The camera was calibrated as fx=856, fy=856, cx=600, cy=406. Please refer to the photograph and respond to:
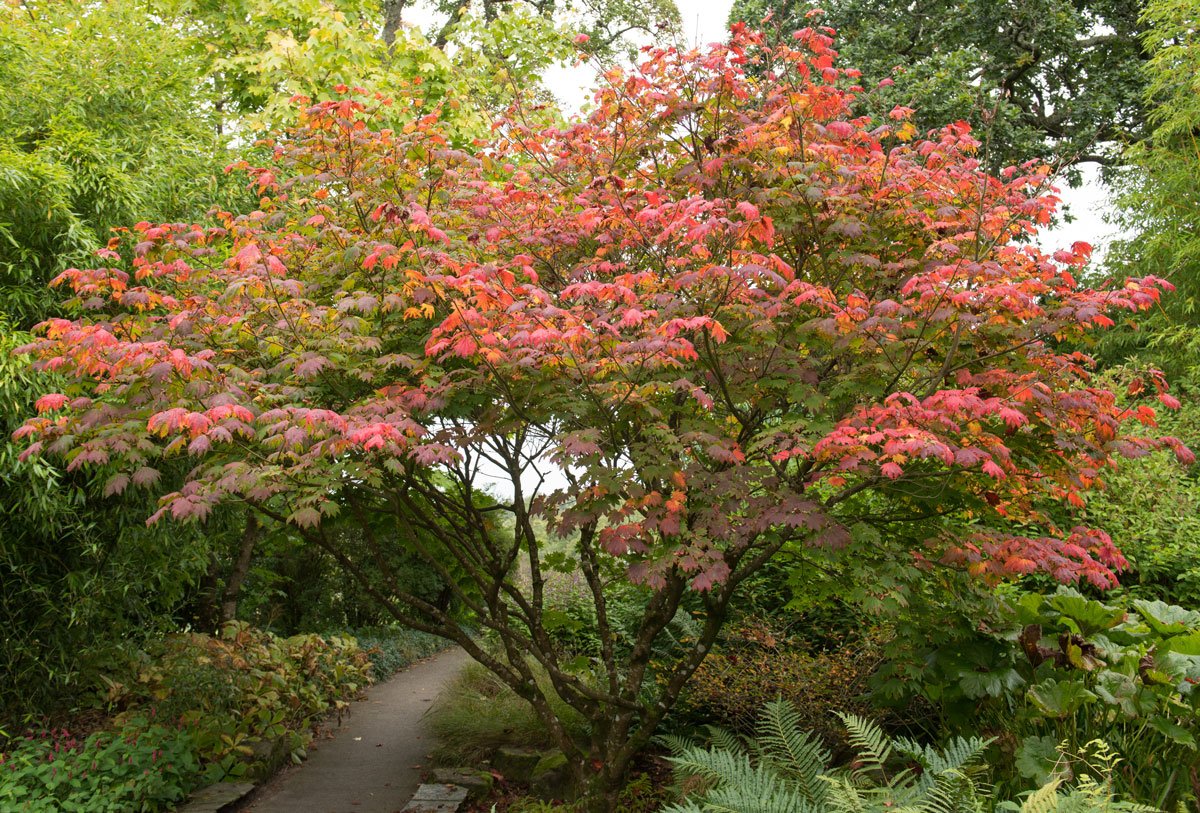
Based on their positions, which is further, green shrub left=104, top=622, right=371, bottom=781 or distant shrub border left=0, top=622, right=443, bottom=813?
green shrub left=104, top=622, right=371, bottom=781

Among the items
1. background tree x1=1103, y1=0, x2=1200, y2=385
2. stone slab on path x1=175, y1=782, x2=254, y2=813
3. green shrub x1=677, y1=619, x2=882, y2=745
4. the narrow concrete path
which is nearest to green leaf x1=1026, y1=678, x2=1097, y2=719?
green shrub x1=677, y1=619, x2=882, y2=745

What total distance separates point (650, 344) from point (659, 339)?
50 millimetres

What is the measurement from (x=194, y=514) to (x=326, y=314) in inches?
42.3

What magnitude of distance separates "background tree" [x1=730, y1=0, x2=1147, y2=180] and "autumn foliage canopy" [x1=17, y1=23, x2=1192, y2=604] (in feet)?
27.3

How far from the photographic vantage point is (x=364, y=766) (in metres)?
7.08

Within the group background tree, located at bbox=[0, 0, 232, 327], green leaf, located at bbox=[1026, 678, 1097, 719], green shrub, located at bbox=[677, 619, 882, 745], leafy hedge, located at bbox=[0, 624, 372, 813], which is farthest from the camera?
background tree, located at bbox=[0, 0, 232, 327]

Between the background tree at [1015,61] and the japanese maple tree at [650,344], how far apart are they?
319 inches

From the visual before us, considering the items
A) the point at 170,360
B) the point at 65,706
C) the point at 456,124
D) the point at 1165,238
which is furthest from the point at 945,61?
the point at 65,706

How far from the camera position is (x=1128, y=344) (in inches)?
454

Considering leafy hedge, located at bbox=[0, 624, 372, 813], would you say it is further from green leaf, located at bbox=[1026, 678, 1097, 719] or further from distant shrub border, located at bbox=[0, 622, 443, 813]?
green leaf, located at bbox=[1026, 678, 1097, 719]

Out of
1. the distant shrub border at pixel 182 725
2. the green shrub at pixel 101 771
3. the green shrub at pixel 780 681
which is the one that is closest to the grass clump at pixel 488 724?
the green shrub at pixel 780 681

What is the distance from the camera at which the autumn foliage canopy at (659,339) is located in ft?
11.9

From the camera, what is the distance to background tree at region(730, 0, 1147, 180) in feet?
39.3

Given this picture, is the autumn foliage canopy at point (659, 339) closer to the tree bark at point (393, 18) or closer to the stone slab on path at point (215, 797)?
the stone slab on path at point (215, 797)
